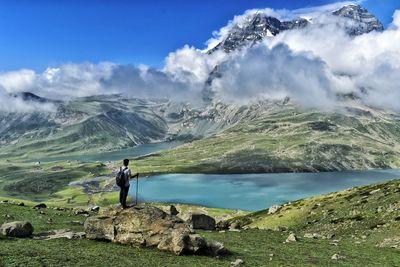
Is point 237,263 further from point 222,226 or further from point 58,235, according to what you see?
point 222,226

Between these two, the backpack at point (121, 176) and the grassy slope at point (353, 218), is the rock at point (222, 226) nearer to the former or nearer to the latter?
the grassy slope at point (353, 218)

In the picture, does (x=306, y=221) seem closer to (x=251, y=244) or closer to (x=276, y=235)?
(x=276, y=235)

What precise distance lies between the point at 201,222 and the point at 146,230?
25.3m

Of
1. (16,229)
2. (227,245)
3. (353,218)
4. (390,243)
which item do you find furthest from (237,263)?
(353,218)

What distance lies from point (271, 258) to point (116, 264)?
1567cm

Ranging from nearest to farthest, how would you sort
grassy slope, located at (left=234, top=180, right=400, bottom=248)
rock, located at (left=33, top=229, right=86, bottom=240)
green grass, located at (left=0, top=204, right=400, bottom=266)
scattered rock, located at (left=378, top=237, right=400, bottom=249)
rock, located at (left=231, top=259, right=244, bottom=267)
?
green grass, located at (left=0, top=204, right=400, bottom=266) < rock, located at (left=231, top=259, right=244, bottom=267) < rock, located at (left=33, top=229, right=86, bottom=240) < scattered rock, located at (left=378, top=237, right=400, bottom=249) < grassy slope, located at (left=234, top=180, right=400, bottom=248)

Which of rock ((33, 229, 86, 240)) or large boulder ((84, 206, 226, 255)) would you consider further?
rock ((33, 229, 86, 240))

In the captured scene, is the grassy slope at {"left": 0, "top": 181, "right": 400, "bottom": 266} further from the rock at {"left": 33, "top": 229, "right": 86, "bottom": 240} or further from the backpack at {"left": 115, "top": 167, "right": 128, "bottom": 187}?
the backpack at {"left": 115, "top": 167, "right": 128, "bottom": 187}

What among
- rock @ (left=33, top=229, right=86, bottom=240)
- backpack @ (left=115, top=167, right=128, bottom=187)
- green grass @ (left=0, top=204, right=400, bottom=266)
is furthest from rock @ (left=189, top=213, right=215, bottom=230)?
backpack @ (left=115, top=167, right=128, bottom=187)

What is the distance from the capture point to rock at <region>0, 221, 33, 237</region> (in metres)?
41.2

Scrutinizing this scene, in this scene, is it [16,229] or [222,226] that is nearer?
[16,229]

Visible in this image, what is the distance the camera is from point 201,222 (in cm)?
6506

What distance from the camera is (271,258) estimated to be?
42.2 meters

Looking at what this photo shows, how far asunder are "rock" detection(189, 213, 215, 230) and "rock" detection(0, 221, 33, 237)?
2620 cm
